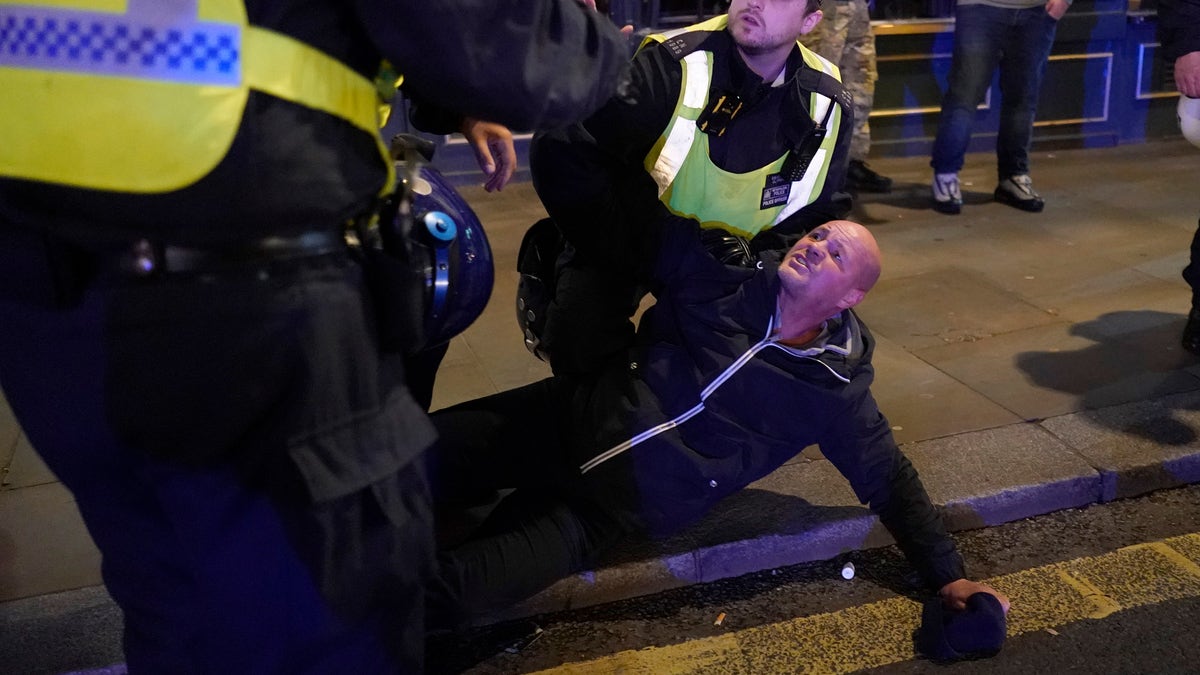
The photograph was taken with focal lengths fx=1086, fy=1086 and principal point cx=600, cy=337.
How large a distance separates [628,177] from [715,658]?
53.6 inches

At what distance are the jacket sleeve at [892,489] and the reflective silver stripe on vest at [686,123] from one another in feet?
2.62

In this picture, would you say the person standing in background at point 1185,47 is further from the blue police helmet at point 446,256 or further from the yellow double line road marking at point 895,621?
the blue police helmet at point 446,256

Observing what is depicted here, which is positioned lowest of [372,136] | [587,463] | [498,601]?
[498,601]

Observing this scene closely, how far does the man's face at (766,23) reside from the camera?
303 centimetres

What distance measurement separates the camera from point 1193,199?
6945 millimetres

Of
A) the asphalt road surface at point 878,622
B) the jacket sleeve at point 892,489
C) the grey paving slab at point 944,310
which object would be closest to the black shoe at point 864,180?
the grey paving slab at point 944,310

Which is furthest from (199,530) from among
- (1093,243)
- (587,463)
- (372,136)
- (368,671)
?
(1093,243)

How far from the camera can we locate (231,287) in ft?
4.75

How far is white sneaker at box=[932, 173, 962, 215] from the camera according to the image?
6.79 metres

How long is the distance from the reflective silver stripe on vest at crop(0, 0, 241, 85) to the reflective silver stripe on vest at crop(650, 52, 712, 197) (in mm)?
1809

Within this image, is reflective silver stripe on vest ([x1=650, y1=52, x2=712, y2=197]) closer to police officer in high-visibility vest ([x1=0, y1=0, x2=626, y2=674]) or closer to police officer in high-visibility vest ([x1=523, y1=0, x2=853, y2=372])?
police officer in high-visibility vest ([x1=523, y1=0, x2=853, y2=372])

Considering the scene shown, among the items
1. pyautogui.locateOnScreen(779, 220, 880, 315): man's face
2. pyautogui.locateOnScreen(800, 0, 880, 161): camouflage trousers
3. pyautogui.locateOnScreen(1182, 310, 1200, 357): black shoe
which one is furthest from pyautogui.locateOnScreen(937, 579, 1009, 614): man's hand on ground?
pyautogui.locateOnScreen(800, 0, 880, 161): camouflage trousers

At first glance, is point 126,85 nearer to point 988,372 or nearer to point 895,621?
point 895,621

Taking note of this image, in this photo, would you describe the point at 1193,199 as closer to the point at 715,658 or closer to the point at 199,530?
the point at 715,658
